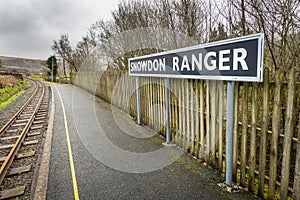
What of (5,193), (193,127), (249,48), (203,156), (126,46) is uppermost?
(126,46)

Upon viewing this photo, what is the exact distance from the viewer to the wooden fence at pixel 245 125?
2.68 meters

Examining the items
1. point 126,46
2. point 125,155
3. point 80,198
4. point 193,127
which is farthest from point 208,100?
point 126,46

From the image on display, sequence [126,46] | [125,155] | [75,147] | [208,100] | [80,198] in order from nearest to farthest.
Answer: [80,198]
[208,100]
[125,155]
[75,147]
[126,46]

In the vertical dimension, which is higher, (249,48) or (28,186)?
(249,48)

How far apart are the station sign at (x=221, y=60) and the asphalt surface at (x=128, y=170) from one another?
6.03ft

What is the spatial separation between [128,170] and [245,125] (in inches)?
94.4

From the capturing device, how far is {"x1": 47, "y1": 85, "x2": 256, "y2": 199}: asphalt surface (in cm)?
341

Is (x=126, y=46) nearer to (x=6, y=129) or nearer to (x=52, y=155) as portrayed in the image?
(x=6, y=129)

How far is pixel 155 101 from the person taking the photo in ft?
20.9

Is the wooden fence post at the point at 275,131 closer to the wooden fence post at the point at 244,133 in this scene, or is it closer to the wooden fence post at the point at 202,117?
the wooden fence post at the point at 244,133

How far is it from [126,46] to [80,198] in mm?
10181

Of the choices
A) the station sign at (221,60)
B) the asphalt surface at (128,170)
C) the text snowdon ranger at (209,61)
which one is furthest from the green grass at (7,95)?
the station sign at (221,60)

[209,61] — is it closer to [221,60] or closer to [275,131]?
[221,60]

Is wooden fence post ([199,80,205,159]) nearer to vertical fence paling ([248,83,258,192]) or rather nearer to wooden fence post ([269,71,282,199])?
vertical fence paling ([248,83,258,192])
